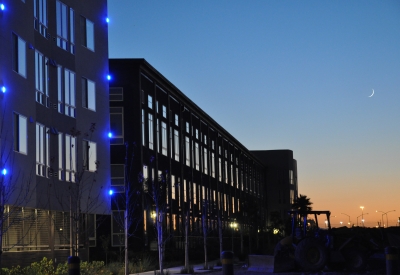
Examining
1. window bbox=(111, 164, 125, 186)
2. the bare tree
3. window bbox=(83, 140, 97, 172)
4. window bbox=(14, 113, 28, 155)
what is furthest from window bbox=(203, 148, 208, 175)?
window bbox=(14, 113, 28, 155)

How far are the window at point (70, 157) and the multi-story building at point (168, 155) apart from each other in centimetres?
256

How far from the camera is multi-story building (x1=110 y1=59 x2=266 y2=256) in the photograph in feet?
170

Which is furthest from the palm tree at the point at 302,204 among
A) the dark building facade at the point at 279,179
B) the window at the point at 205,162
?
the window at the point at 205,162

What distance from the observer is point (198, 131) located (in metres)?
74.8

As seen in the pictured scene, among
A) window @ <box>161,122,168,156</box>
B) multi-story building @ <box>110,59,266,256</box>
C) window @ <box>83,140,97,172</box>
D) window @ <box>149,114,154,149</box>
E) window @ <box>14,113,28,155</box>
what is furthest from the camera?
window @ <box>161,122,168,156</box>

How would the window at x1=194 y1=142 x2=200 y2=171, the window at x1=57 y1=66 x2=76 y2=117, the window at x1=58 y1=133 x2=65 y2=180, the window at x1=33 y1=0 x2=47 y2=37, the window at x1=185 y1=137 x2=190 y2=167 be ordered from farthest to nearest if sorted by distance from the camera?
the window at x1=194 y1=142 x2=200 y2=171 → the window at x1=185 y1=137 x2=190 y2=167 → the window at x1=57 y1=66 x2=76 y2=117 → the window at x1=58 y1=133 x2=65 y2=180 → the window at x1=33 y1=0 x2=47 y2=37

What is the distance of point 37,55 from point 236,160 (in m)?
69.5

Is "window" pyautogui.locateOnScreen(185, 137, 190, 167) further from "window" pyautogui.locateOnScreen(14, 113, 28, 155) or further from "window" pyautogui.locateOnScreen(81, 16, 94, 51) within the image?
"window" pyautogui.locateOnScreen(14, 113, 28, 155)

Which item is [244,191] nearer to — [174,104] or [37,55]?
[174,104]

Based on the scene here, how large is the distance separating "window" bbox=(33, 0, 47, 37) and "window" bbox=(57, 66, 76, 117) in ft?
7.77

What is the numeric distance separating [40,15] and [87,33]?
5826mm

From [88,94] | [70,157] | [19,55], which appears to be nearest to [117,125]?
[88,94]

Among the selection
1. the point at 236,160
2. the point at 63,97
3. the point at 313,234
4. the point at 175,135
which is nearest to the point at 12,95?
the point at 63,97

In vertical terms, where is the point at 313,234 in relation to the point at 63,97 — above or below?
below
